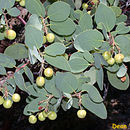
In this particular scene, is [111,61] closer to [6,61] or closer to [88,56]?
[88,56]

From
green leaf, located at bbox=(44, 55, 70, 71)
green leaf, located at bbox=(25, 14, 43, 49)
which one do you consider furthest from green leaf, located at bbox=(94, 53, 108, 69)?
green leaf, located at bbox=(25, 14, 43, 49)

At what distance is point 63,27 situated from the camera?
846 mm

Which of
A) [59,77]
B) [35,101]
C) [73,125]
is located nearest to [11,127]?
[73,125]

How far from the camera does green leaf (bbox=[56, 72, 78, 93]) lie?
79 cm

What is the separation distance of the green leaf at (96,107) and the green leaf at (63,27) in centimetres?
28

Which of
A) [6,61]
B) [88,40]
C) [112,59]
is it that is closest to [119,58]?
[112,59]

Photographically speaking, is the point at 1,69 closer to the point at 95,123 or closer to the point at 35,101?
the point at 35,101

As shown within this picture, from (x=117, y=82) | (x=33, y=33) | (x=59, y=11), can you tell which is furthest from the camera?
(x=117, y=82)

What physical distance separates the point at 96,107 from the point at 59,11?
428 mm

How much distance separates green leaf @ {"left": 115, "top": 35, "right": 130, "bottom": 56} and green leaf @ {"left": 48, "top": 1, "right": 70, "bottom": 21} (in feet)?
0.73

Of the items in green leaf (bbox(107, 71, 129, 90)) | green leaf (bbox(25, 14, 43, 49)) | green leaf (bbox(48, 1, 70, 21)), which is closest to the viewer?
green leaf (bbox(25, 14, 43, 49))

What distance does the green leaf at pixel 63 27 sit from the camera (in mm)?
834

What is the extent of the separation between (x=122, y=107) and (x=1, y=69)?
2831 mm

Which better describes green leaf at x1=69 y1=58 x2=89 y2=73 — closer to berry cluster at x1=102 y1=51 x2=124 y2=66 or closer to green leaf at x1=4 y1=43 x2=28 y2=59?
berry cluster at x1=102 y1=51 x2=124 y2=66
